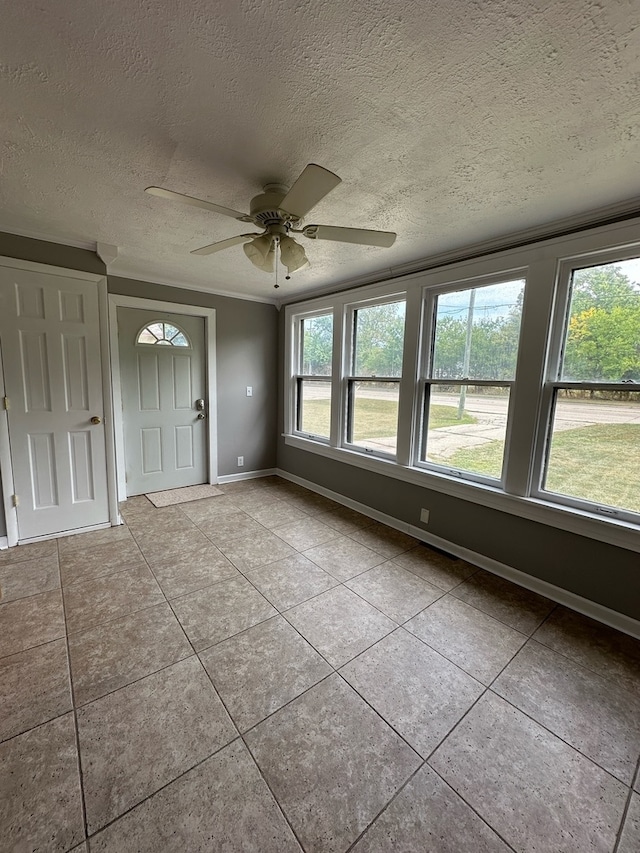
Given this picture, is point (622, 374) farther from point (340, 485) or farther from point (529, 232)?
point (340, 485)

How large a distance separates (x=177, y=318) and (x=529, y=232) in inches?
132

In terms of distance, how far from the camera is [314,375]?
4.24 metres

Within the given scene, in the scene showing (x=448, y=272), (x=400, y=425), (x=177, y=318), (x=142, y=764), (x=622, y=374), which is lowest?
(x=142, y=764)

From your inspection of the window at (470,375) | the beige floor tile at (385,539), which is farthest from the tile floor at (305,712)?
the window at (470,375)

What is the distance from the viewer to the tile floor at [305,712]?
43.5 inches

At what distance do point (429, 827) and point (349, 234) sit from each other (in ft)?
7.67

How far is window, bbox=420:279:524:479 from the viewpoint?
8.25 ft

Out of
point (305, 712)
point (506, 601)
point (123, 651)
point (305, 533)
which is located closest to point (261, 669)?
point (305, 712)

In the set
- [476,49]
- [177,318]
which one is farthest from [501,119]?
[177,318]

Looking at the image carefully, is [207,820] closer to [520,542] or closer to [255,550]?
[255,550]

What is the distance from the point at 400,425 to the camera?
3180mm

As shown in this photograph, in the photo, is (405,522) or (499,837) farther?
(405,522)

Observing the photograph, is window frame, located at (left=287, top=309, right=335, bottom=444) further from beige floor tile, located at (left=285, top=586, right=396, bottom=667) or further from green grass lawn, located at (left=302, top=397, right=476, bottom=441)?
beige floor tile, located at (left=285, top=586, right=396, bottom=667)

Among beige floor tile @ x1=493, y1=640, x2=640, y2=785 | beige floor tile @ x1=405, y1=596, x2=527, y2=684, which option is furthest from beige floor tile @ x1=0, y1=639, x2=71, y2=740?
beige floor tile @ x1=493, y1=640, x2=640, y2=785
